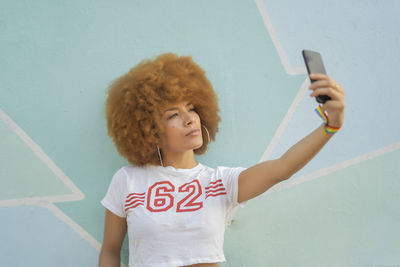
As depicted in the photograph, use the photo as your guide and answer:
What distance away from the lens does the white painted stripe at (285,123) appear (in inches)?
77.0

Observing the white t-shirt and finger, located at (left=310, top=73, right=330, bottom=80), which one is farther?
the white t-shirt

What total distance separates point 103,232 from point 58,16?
1.10 m

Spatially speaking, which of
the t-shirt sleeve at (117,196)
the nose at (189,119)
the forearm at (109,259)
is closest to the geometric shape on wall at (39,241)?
the forearm at (109,259)

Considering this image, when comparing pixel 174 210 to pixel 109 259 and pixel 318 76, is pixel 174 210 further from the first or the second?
pixel 318 76

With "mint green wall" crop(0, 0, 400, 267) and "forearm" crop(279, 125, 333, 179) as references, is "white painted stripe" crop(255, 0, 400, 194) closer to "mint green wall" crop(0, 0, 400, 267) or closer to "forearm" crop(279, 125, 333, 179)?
"mint green wall" crop(0, 0, 400, 267)

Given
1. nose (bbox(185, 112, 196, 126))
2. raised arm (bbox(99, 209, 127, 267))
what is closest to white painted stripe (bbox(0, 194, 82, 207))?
raised arm (bbox(99, 209, 127, 267))

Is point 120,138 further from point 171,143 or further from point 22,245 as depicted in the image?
point 22,245

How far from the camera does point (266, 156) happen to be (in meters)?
1.95

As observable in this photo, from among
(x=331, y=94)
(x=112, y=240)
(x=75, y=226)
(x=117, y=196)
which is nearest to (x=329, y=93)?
(x=331, y=94)

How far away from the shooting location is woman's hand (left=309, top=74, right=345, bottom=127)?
1244 mm

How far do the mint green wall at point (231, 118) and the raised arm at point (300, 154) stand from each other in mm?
381

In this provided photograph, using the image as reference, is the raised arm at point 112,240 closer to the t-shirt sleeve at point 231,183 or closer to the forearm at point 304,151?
the t-shirt sleeve at point 231,183

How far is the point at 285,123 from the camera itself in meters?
1.97

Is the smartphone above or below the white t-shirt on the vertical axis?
above
